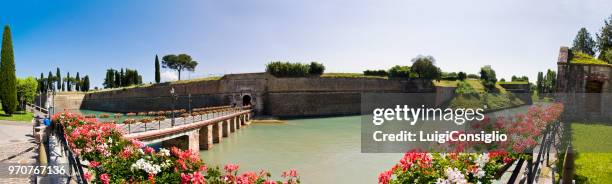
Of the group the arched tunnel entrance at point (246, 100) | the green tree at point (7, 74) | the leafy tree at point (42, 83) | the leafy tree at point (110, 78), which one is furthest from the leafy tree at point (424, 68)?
the leafy tree at point (42, 83)

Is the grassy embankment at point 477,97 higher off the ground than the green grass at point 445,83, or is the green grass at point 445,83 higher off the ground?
the green grass at point 445,83

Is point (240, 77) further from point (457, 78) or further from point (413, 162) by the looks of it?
point (413, 162)

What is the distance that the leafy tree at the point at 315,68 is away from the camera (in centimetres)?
5500

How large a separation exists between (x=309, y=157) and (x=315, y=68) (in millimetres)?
36086

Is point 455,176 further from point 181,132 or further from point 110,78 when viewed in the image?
point 110,78

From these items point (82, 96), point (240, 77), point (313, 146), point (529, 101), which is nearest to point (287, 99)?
point (240, 77)

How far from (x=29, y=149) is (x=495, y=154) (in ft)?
47.9

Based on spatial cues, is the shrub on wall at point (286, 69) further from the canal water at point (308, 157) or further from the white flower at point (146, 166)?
the white flower at point (146, 166)

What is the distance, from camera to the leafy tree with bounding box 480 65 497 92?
230ft

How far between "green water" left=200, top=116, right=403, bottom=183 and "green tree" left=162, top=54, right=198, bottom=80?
56.0m

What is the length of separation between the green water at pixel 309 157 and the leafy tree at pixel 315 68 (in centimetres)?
2705

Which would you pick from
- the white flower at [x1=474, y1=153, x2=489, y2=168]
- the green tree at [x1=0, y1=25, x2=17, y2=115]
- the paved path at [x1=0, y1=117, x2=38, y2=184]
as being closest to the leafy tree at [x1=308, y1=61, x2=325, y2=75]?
the green tree at [x1=0, y1=25, x2=17, y2=115]

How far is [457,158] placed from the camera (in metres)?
4.47

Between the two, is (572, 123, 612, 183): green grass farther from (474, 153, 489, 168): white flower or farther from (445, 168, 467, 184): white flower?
(445, 168, 467, 184): white flower
